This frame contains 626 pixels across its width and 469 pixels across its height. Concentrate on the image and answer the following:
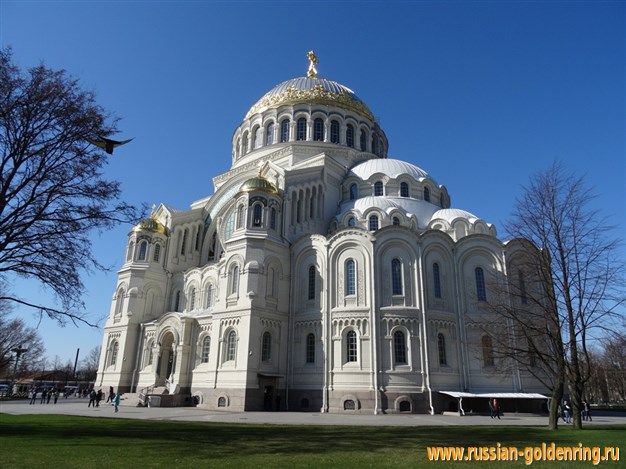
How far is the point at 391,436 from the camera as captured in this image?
1501cm

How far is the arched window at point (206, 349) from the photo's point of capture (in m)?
31.4

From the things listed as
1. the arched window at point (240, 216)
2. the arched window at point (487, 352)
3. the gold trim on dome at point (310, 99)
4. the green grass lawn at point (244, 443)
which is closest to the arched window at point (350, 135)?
the gold trim on dome at point (310, 99)

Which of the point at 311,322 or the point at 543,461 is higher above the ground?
the point at 311,322

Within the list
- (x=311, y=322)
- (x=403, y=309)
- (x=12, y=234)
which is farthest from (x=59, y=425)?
(x=403, y=309)

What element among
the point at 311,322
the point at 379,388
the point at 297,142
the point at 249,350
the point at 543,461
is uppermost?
the point at 297,142

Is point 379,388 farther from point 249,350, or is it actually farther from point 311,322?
point 249,350

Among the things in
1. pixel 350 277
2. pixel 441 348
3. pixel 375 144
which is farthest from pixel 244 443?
pixel 375 144

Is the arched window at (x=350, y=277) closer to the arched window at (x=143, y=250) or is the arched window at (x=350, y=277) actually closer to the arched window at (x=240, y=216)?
the arched window at (x=240, y=216)

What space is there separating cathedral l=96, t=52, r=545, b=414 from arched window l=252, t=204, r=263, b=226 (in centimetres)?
11

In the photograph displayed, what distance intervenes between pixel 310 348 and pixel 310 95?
26.7m

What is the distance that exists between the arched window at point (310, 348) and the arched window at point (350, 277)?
410cm

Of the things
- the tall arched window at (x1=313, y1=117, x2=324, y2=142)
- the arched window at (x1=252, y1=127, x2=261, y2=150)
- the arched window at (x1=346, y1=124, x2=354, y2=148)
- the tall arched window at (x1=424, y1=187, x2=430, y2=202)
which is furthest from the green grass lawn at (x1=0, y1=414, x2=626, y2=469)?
the arched window at (x1=346, y1=124, x2=354, y2=148)

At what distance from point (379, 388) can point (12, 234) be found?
69.3 ft

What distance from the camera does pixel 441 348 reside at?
29062 millimetres
